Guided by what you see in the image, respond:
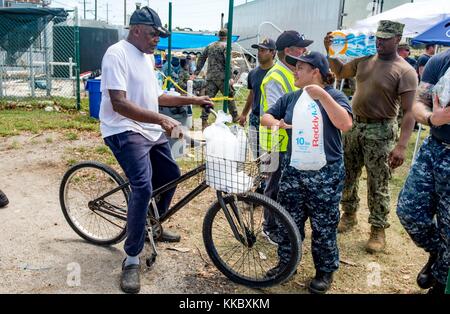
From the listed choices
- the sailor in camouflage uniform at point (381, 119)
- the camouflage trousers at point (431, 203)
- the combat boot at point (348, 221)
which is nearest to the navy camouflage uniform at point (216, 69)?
the combat boot at point (348, 221)

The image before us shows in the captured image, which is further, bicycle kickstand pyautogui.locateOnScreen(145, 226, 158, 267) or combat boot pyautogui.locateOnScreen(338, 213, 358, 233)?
combat boot pyautogui.locateOnScreen(338, 213, 358, 233)

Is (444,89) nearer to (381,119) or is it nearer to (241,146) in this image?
(381,119)

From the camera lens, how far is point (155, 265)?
3.58 m

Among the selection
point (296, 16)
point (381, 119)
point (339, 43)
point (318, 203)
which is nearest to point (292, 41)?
point (381, 119)

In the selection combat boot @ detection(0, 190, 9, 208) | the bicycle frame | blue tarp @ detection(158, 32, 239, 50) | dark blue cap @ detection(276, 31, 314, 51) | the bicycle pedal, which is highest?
blue tarp @ detection(158, 32, 239, 50)

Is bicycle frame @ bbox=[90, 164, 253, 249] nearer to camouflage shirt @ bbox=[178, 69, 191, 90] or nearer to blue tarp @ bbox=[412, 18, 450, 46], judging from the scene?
blue tarp @ bbox=[412, 18, 450, 46]

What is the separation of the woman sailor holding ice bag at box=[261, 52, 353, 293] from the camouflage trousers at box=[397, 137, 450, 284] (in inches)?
21.0

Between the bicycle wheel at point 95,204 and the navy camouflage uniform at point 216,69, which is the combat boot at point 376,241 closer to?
the bicycle wheel at point 95,204

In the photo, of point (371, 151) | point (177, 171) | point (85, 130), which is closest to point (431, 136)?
point (371, 151)

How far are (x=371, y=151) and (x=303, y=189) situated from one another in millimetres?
1153

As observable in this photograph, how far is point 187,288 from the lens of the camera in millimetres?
3281

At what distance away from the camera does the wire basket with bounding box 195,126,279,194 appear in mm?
2938

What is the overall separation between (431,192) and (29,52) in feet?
36.3

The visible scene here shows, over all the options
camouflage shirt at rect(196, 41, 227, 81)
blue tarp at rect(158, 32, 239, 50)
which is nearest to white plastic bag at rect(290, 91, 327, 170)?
camouflage shirt at rect(196, 41, 227, 81)
